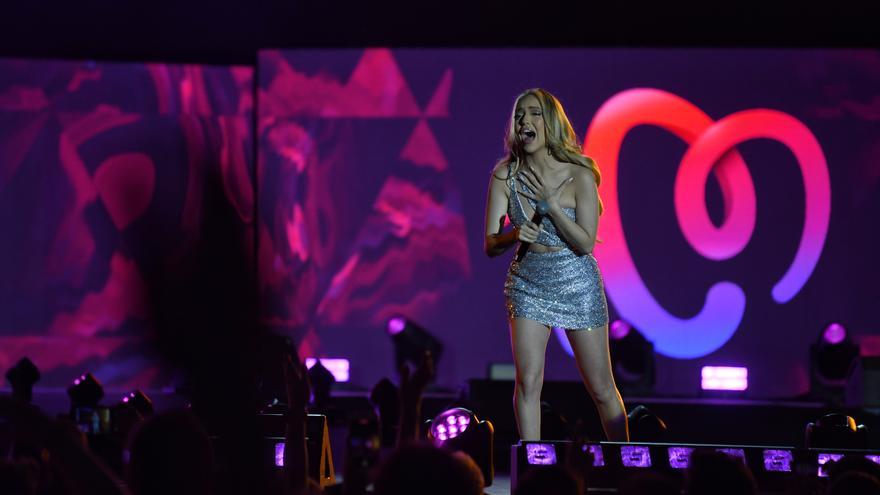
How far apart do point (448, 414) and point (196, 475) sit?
2.00 meters

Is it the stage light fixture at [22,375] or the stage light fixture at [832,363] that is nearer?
the stage light fixture at [22,375]

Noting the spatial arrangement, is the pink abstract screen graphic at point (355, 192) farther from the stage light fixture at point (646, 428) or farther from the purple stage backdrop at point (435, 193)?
the stage light fixture at point (646, 428)

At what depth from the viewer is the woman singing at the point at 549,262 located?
13.7 ft

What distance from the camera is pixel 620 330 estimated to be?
775cm

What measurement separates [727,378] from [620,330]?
0.79 meters

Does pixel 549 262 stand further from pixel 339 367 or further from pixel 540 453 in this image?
pixel 339 367

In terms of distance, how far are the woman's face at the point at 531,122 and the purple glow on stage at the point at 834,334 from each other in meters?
3.92

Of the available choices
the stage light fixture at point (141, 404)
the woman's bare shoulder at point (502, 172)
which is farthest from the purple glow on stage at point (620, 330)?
the stage light fixture at point (141, 404)

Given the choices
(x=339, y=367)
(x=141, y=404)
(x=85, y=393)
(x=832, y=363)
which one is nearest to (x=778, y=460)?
(x=141, y=404)

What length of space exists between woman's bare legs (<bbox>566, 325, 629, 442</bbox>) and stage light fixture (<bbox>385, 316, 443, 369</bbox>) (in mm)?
3918

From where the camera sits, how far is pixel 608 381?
4246 millimetres

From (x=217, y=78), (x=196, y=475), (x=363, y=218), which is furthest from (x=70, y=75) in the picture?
(x=196, y=475)

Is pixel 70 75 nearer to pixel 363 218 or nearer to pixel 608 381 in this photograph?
pixel 363 218

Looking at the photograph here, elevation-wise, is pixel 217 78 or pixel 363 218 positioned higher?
pixel 217 78
